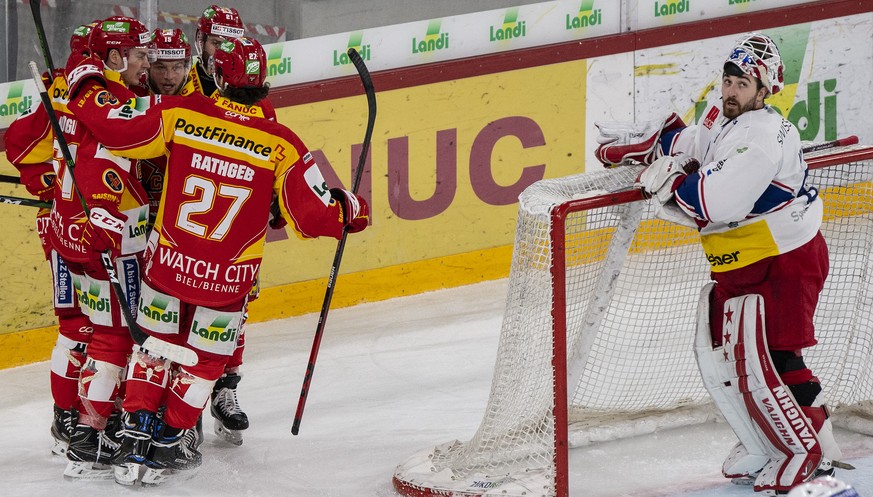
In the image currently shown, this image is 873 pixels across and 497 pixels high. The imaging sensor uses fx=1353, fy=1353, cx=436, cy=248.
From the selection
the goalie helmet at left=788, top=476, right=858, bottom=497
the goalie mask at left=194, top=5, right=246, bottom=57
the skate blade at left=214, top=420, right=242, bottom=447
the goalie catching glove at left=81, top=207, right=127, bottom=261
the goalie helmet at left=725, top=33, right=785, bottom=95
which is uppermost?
the goalie mask at left=194, top=5, right=246, bottom=57

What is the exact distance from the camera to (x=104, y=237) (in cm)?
385

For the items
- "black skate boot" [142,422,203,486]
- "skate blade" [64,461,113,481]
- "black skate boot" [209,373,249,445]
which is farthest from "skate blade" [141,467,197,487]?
"black skate boot" [209,373,249,445]

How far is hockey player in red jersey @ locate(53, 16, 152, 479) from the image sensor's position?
383cm

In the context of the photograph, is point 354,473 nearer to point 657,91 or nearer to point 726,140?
point 726,140

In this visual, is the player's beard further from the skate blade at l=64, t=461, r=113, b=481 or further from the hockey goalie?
the skate blade at l=64, t=461, r=113, b=481

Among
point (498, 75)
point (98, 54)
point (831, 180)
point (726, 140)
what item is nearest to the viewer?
point (726, 140)

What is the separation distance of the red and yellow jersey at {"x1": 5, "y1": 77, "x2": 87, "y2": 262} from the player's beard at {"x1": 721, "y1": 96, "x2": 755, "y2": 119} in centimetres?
183

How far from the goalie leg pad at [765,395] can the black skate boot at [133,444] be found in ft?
5.35

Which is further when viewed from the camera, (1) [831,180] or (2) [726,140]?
(1) [831,180]

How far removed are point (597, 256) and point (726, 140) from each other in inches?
21.7

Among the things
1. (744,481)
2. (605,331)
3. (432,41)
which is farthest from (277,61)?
(744,481)

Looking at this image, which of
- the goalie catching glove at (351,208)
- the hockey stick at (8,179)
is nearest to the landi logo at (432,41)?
the hockey stick at (8,179)

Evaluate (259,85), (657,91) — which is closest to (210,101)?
(259,85)

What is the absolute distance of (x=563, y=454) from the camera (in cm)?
363
